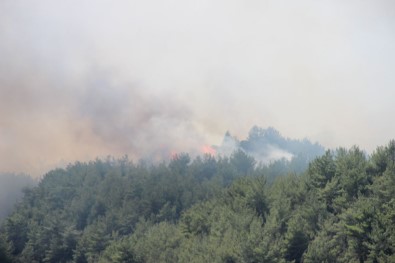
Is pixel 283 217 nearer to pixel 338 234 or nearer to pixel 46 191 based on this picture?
pixel 338 234

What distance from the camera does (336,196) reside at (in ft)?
271

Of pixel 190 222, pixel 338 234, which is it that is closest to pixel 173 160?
pixel 190 222

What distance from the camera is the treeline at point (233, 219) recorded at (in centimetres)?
7193

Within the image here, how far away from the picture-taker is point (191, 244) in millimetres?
87125

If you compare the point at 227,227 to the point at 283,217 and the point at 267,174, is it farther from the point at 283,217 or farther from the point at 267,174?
the point at 267,174

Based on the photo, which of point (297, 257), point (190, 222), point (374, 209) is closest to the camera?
point (374, 209)

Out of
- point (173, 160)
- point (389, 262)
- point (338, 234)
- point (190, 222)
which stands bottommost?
point (389, 262)

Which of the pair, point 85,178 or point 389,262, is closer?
point 389,262

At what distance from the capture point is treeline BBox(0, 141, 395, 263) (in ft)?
236

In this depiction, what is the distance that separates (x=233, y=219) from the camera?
281ft

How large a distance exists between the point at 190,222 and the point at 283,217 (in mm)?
20555

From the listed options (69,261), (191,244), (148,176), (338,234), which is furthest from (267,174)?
(338,234)

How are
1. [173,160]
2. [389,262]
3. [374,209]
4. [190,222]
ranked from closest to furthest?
[389,262]
[374,209]
[190,222]
[173,160]

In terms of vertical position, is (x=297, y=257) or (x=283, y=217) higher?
(x=283, y=217)
